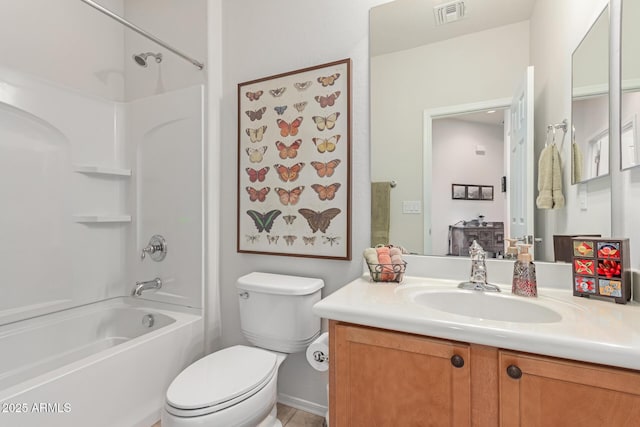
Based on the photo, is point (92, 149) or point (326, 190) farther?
point (92, 149)

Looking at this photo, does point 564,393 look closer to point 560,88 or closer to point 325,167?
point 560,88

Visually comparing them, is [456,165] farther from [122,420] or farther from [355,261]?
[122,420]

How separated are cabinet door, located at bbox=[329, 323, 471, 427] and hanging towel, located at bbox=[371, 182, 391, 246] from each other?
605mm

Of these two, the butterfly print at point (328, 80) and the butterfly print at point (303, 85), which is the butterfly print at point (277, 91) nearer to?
the butterfly print at point (303, 85)

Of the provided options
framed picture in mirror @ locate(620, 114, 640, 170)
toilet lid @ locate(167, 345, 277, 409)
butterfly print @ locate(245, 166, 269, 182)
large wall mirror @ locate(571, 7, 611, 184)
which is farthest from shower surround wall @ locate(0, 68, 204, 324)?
framed picture in mirror @ locate(620, 114, 640, 170)

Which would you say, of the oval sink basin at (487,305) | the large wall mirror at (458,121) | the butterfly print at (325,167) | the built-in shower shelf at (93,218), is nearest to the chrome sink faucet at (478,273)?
the oval sink basin at (487,305)

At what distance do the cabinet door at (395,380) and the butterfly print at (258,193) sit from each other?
3.21ft

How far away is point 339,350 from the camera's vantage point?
3.27 feet

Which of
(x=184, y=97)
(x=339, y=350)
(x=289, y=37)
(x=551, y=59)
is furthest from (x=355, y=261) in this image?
(x=184, y=97)

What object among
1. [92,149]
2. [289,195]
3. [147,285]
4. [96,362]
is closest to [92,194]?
[92,149]

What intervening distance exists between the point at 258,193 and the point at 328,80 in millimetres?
732

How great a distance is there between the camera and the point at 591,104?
115 cm

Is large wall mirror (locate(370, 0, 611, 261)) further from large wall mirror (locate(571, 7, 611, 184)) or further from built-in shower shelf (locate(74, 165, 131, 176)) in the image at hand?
built-in shower shelf (locate(74, 165, 131, 176))

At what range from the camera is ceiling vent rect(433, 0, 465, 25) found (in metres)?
1.36
